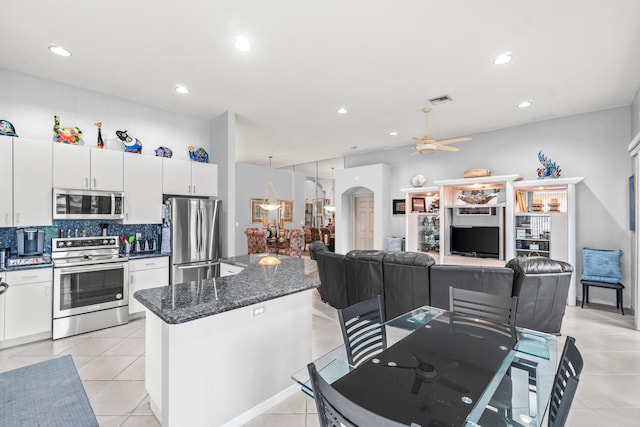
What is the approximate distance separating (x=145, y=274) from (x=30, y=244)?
4.07ft

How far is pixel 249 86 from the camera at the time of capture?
12.9 ft

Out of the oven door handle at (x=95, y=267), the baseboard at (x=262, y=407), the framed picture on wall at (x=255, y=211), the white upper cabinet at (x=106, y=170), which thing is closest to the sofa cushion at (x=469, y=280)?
the baseboard at (x=262, y=407)

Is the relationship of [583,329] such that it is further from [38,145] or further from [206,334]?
[38,145]

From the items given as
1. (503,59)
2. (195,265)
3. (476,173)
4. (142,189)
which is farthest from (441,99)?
(142,189)

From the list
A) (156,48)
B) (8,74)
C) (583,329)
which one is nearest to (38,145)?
(8,74)

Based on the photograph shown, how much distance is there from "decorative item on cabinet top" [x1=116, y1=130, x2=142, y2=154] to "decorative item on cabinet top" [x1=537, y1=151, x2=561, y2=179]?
6.47 m

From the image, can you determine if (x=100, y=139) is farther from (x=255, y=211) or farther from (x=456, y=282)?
(x=255, y=211)

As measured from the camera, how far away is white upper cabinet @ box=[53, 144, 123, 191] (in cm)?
357

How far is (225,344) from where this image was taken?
1.90 m

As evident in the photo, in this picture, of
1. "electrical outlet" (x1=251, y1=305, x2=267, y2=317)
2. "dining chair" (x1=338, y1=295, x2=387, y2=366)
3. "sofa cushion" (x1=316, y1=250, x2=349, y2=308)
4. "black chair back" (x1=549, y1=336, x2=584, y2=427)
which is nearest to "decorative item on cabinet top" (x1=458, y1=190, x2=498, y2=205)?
"sofa cushion" (x1=316, y1=250, x2=349, y2=308)

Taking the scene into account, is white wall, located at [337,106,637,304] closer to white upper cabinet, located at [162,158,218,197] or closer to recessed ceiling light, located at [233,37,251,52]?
recessed ceiling light, located at [233,37,251,52]

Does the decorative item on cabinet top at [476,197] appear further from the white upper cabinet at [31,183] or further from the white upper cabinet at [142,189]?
the white upper cabinet at [31,183]

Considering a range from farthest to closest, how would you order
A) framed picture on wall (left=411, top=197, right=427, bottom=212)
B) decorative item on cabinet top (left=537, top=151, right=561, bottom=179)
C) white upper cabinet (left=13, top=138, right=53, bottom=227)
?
framed picture on wall (left=411, top=197, right=427, bottom=212) < decorative item on cabinet top (left=537, top=151, right=561, bottom=179) < white upper cabinet (left=13, top=138, right=53, bottom=227)

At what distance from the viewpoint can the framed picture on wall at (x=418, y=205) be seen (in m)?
6.89
